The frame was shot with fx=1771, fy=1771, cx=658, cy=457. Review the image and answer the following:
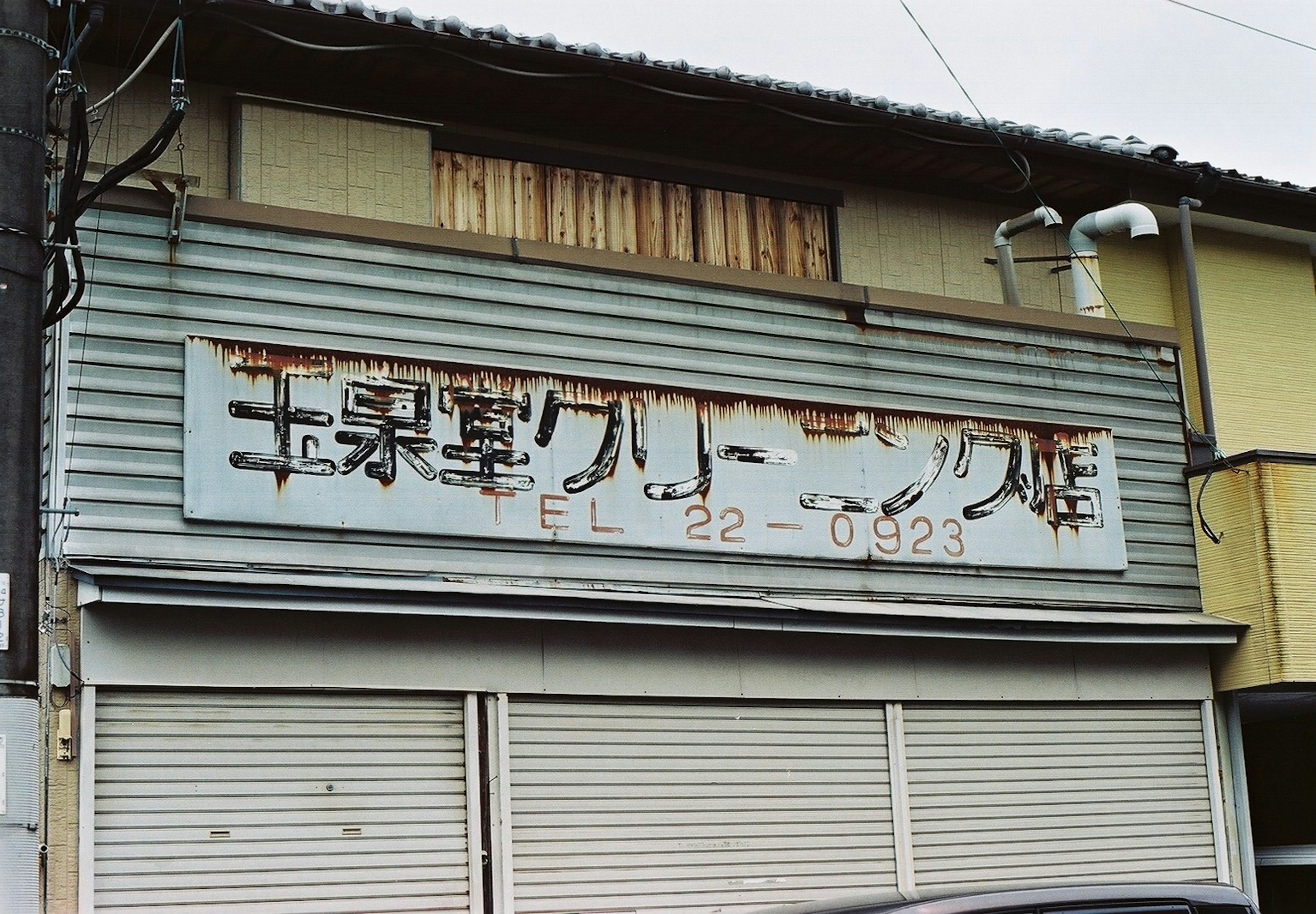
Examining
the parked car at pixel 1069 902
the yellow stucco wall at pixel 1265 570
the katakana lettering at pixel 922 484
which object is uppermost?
the katakana lettering at pixel 922 484

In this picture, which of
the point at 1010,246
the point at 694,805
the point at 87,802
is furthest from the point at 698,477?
the point at 87,802

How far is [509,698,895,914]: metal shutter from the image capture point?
12273 millimetres

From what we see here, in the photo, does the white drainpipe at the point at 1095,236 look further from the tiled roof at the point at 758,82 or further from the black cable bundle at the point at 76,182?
the black cable bundle at the point at 76,182

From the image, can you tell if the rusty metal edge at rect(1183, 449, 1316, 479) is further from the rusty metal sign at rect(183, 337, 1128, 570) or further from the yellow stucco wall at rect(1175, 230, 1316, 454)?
the yellow stucco wall at rect(1175, 230, 1316, 454)

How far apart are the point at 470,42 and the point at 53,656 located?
543 cm

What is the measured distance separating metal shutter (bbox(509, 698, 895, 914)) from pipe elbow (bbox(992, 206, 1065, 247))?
4744 mm

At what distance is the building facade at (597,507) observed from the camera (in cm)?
1138

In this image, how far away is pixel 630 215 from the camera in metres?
14.8

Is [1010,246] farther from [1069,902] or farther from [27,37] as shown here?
[27,37]

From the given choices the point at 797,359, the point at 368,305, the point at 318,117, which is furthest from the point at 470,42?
the point at 797,359

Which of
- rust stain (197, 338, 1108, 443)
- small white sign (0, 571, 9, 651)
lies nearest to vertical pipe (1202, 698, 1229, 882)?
rust stain (197, 338, 1108, 443)

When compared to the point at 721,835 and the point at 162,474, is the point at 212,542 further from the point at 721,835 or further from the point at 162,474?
the point at 721,835

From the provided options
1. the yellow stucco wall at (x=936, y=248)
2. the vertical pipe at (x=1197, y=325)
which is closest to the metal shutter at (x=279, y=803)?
the yellow stucco wall at (x=936, y=248)

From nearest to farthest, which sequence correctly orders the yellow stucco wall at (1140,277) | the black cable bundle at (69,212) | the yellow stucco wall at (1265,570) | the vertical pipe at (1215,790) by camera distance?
the black cable bundle at (69,212) → the yellow stucco wall at (1265,570) → the vertical pipe at (1215,790) → the yellow stucco wall at (1140,277)
